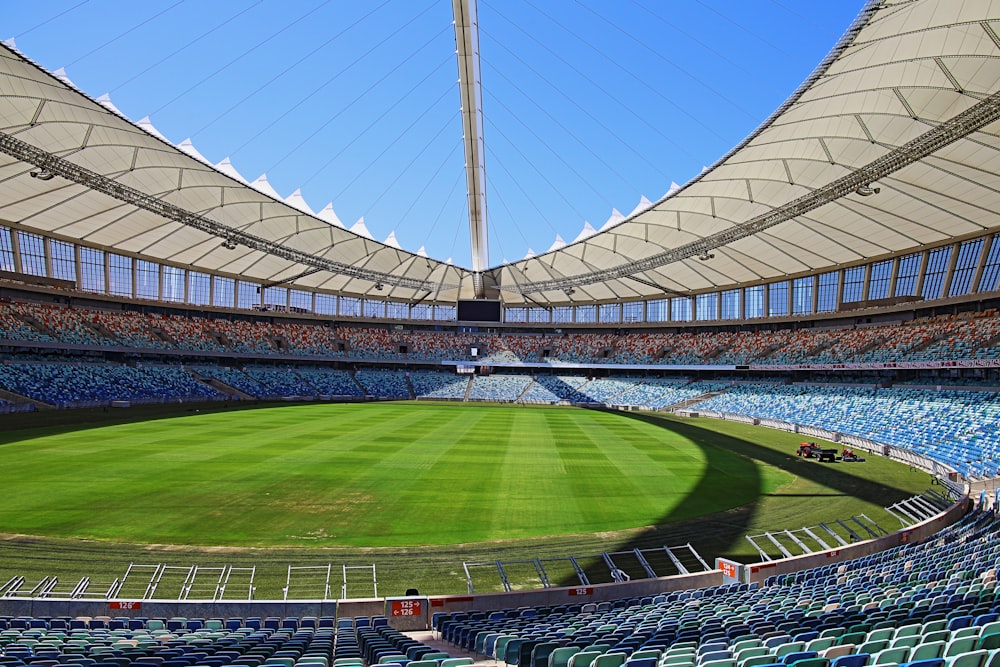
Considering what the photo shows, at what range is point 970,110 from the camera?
2297 cm

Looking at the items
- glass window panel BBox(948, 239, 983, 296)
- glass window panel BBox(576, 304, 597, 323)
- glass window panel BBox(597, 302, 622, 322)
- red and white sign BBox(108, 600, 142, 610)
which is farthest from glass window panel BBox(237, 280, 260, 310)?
glass window panel BBox(948, 239, 983, 296)

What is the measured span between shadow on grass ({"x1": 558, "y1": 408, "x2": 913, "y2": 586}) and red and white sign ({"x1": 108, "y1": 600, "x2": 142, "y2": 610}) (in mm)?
7603

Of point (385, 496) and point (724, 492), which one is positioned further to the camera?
point (724, 492)

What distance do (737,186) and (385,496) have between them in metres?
27.1

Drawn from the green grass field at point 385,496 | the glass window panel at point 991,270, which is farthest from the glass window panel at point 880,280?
the green grass field at point 385,496

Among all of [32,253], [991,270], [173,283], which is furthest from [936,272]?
[32,253]

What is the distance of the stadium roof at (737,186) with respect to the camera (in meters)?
22.6

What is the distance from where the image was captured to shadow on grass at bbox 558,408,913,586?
49.6 feet

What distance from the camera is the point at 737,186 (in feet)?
116

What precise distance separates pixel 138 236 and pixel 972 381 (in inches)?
2337

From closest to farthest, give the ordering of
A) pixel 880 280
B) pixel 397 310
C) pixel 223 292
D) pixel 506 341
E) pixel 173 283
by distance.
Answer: pixel 880 280, pixel 173 283, pixel 223 292, pixel 397 310, pixel 506 341

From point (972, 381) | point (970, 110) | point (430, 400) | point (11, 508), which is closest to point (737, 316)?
point (972, 381)

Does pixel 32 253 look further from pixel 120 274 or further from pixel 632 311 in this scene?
pixel 632 311

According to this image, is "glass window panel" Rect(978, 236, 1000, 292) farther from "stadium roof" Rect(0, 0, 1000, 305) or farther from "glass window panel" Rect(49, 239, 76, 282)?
→ "glass window panel" Rect(49, 239, 76, 282)
